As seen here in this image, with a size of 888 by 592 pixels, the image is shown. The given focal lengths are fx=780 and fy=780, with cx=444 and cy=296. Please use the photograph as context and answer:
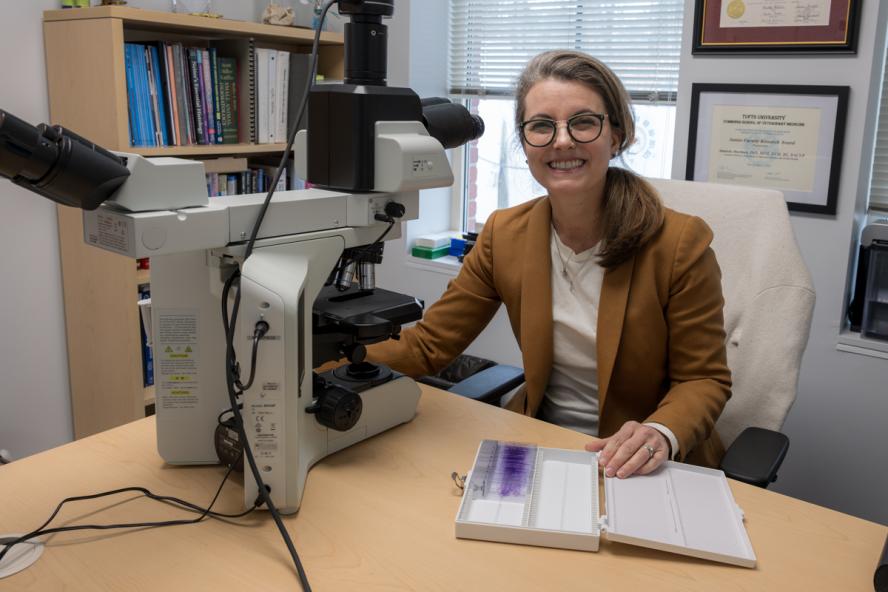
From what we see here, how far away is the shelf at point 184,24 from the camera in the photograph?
6.85 ft

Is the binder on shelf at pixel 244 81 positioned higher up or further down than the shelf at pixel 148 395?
higher up

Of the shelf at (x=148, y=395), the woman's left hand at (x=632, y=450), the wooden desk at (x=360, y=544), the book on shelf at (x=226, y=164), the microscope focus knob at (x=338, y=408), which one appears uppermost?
the book on shelf at (x=226, y=164)

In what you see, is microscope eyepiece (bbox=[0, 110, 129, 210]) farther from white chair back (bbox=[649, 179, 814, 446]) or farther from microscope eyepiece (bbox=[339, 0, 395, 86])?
white chair back (bbox=[649, 179, 814, 446])

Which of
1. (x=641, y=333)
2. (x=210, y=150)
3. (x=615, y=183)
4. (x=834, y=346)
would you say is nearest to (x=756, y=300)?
(x=641, y=333)

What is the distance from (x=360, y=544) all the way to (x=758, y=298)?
37.6 inches

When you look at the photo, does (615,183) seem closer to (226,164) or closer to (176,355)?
(176,355)

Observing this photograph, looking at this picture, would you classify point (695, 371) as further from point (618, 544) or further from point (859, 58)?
point (859, 58)

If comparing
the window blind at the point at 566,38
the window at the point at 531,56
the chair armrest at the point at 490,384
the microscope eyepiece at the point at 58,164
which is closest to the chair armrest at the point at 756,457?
the chair armrest at the point at 490,384

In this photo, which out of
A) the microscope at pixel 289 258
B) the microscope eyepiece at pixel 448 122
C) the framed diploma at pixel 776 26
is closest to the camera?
the microscope at pixel 289 258

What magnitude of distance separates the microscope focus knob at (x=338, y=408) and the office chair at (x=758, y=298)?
78cm

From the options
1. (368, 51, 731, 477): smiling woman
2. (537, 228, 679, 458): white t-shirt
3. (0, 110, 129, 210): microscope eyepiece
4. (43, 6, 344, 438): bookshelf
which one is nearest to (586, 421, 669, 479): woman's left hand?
(368, 51, 731, 477): smiling woman

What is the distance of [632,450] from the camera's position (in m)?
1.20

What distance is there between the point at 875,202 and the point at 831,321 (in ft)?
1.17

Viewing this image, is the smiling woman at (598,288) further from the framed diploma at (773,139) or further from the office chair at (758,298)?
the framed diploma at (773,139)
